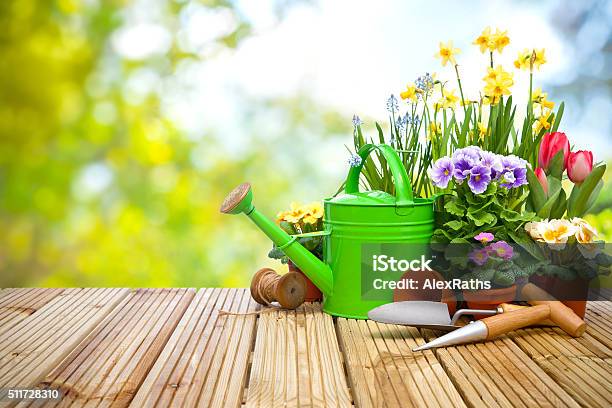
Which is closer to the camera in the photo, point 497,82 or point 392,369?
point 392,369

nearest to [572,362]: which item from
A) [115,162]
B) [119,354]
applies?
[119,354]

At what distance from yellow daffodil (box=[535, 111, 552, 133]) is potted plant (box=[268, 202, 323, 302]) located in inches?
28.7

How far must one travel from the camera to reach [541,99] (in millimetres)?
2227

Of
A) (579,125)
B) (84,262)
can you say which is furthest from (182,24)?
(579,125)

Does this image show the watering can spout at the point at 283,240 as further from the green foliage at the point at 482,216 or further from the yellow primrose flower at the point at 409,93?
the yellow primrose flower at the point at 409,93

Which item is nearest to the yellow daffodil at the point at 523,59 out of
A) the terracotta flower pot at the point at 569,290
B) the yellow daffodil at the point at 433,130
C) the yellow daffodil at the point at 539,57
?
the yellow daffodil at the point at 539,57

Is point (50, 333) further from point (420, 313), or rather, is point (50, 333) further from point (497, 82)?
point (497, 82)

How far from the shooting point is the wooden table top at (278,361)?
1377mm

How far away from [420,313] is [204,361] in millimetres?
571

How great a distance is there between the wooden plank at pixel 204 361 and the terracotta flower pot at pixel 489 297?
600 millimetres

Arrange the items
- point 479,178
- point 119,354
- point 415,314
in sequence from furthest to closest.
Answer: point 479,178, point 415,314, point 119,354

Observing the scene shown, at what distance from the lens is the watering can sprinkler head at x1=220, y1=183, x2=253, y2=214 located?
1907mm

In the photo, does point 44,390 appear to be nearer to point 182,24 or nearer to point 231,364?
point 231,364

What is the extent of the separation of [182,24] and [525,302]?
1825 mm
